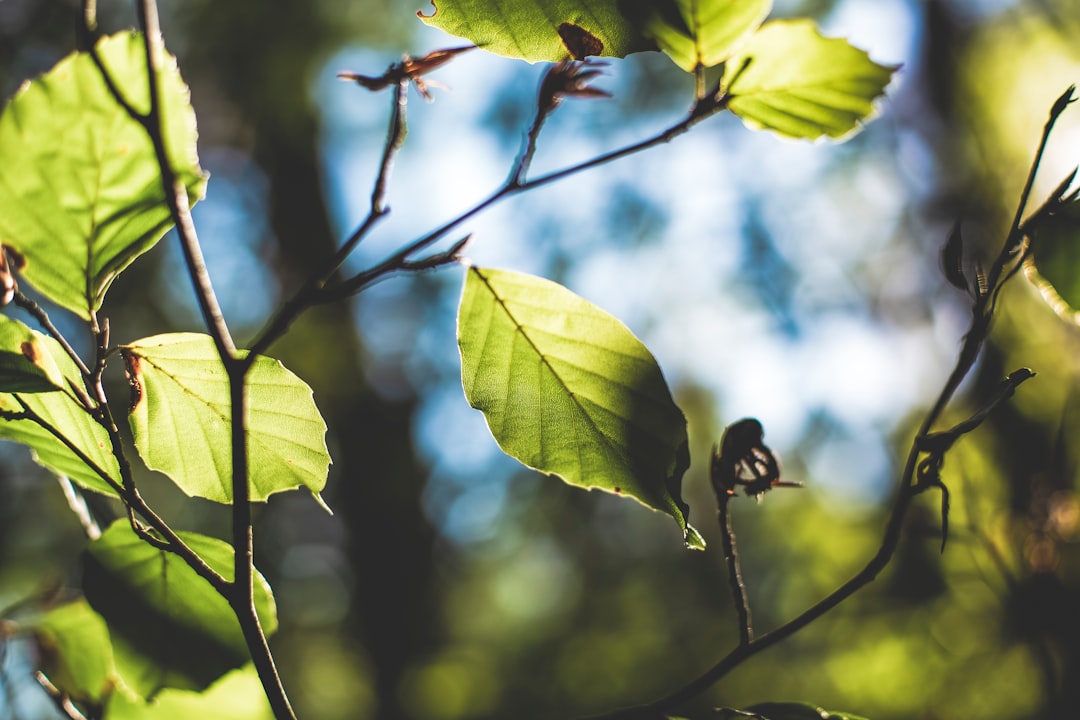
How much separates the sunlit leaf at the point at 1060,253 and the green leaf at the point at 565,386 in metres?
0.21

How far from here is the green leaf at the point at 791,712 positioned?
344mm

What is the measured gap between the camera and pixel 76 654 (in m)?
0.58

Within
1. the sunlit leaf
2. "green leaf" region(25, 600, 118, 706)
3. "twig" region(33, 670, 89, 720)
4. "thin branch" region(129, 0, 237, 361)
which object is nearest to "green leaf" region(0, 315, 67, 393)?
"thin branch" region(129, 0, 237, 361)

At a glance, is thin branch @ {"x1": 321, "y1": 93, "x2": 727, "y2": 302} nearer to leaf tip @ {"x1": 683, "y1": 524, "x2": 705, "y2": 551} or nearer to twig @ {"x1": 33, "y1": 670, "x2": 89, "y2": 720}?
leaf tip @ {"x1": 683, "y1": 524, "x2": 705, "y2": 551}

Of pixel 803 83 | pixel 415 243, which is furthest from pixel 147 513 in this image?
pixel 803 83

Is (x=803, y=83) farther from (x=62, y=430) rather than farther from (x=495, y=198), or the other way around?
(x=62, y=430)

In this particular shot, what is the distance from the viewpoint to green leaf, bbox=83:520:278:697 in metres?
0.42

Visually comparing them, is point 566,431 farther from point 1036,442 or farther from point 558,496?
point 558,496

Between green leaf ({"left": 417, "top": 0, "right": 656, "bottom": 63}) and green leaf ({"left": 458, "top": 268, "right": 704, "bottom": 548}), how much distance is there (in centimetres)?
12

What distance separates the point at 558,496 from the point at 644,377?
214 inches

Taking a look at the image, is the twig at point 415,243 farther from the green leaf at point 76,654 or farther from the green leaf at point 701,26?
the green leaf at point 76,654

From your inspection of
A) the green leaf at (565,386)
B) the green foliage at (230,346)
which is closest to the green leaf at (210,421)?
the green foliage at (230,346)

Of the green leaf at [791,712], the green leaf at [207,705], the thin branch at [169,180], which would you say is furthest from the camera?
the green leaf at [207,705]

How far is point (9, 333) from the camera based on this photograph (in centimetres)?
31
